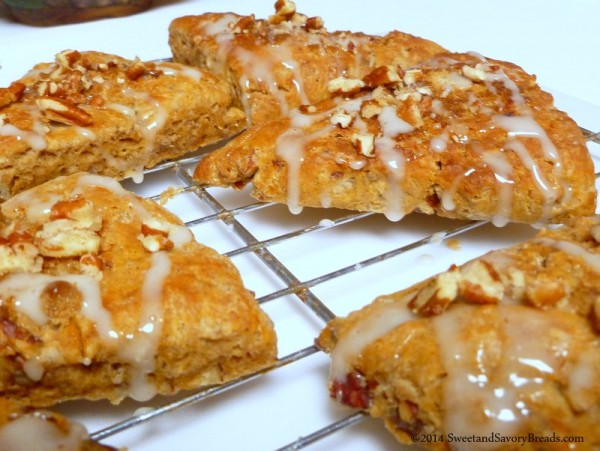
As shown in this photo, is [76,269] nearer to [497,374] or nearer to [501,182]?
[497,374]

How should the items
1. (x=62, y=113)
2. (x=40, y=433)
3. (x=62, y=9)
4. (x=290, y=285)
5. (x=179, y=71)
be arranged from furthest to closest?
(x=62, y=9) < (x=179, y=71) < (x=62, y=113) < (x=290, y=285) < (x=40, y=433)

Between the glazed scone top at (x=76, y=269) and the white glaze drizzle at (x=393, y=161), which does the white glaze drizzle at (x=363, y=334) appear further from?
the white glaze drizzle at (x=393, y=161)

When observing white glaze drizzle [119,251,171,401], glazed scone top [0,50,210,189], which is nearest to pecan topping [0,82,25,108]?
glazed scone top [0,50,210,189]

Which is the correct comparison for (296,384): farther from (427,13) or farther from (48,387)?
(427,13)

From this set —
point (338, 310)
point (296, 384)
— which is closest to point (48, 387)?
point (296, 384)

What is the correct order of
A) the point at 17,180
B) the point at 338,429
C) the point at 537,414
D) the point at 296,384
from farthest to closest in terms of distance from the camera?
the point at 17,180, the point at 296,384, the point at 338,429, the point at 537,414

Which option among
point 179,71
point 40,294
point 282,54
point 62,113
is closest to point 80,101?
point 62,113
